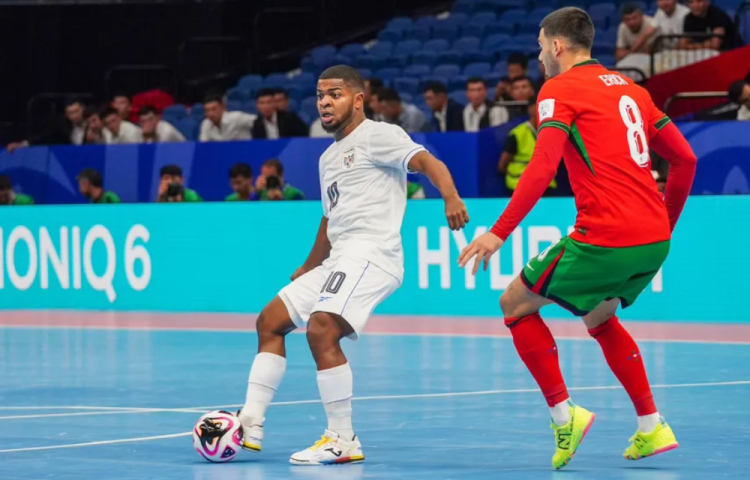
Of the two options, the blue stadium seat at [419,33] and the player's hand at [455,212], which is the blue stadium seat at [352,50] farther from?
the player's hand at [455,212]

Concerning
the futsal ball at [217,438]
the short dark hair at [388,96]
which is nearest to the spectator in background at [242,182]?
the short dark hair at [388,96]

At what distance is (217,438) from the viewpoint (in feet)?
24.0

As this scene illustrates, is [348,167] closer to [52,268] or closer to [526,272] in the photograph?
[526,272]

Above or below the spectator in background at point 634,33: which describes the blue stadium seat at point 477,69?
below

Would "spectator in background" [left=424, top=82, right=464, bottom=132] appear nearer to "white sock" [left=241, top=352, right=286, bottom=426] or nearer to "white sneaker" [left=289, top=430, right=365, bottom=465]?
"white sock" [left=241, top=352, right=286, bottom=426]

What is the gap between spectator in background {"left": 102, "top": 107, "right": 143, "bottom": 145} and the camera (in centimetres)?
2019

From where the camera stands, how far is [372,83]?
1833cm

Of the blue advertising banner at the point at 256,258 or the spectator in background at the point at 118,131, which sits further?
the spectator in background at the point at 118,131

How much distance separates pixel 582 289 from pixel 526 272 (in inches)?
10.1

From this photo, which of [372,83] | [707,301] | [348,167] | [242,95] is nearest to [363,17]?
[242,95]

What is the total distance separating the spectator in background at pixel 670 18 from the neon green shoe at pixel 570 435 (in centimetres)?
1270

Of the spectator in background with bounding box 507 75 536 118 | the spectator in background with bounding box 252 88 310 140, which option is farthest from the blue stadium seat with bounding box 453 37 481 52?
the spectator in background with bounding box 507 75 536 118

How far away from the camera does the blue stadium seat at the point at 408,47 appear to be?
938 inches

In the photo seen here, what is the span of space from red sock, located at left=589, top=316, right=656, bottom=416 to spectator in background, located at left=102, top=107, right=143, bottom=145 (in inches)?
537
